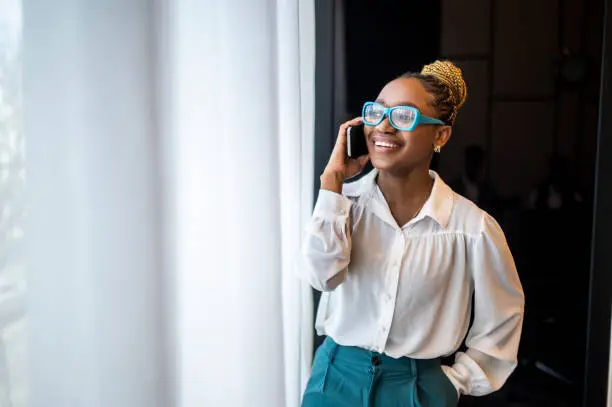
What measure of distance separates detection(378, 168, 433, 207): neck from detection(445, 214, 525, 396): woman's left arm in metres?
0.12

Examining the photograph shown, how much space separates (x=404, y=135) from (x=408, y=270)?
24 centimetres

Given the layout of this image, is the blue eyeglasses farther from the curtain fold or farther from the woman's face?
the curtain fold

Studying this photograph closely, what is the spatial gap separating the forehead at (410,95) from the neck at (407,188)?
0.13 meters

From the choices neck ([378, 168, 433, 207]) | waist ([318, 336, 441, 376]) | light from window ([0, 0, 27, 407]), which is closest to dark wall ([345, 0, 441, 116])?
neck ([378, 168, 433, 207])

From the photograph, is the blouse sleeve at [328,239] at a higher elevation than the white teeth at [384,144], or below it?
below

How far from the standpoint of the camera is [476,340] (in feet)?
3.47

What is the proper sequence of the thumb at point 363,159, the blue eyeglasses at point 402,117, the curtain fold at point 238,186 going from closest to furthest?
the blue eyeglasses at point 402,117 → the thumb at point 363,159 → the curtain fold at point 238,186

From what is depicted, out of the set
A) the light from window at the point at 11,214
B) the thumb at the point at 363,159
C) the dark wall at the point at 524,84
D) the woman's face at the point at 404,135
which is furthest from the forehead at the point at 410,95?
the light from window at the point at 11,214

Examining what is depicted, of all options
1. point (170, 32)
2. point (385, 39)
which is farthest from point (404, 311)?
point (170, 32)

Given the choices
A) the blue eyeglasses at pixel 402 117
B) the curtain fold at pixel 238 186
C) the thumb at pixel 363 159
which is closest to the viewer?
the blue eyeglasses at pixel 402 117

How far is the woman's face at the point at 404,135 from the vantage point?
0.96 meters

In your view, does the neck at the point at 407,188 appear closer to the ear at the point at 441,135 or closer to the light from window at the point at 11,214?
the ear at the point at 441,135

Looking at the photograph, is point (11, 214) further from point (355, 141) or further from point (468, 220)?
point (468, 220)

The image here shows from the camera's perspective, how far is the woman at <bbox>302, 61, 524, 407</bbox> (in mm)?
975
